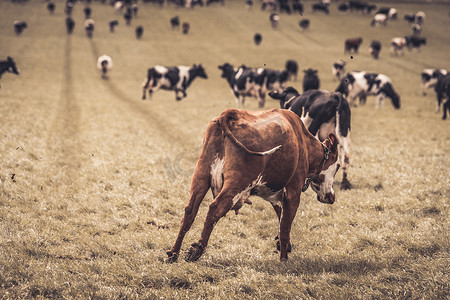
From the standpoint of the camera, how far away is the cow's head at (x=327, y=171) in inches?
241

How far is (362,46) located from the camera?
50438 millimetres

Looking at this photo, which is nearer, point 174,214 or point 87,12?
point 174,214

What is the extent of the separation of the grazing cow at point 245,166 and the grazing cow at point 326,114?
380cm

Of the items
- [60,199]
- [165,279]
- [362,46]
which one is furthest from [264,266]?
[362,46]

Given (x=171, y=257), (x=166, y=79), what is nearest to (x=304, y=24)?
(x=166, y=79)

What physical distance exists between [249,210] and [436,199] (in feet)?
12.8

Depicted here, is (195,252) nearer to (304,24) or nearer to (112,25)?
(112,25)

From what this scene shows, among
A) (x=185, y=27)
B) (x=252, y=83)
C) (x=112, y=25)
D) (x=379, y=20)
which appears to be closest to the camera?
(x=252, y=83)

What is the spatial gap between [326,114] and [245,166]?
200 inches

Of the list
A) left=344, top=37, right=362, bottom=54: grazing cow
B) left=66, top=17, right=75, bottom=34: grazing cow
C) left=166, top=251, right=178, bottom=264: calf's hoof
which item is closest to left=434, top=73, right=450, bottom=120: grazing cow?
left=166, top=251, right=178, bottom=264: calf's hoof

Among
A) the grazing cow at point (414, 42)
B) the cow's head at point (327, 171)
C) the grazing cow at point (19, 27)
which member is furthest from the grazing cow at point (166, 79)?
the grazing cow at point (414, 42)

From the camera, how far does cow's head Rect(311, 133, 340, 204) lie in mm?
6117

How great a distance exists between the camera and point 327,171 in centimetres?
623

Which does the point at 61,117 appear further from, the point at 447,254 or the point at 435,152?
the point at 447,254
